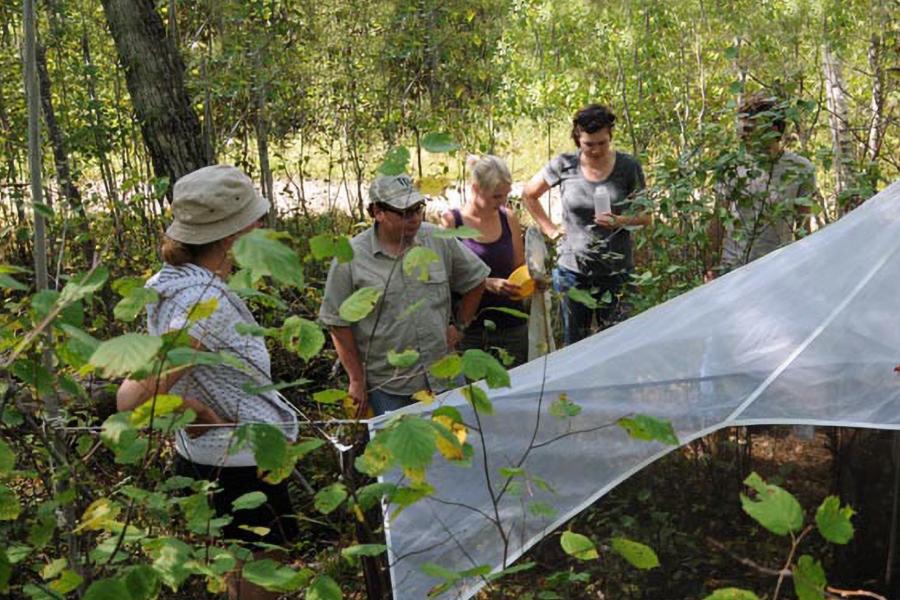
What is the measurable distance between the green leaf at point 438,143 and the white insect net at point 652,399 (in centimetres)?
79

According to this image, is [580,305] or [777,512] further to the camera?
[580,305]

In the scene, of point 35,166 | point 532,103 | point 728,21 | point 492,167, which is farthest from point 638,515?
point 532,103

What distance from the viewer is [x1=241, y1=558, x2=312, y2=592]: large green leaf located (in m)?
1.85

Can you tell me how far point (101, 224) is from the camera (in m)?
7.89

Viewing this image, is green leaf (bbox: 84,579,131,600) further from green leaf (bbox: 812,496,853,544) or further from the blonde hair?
the blonde hair

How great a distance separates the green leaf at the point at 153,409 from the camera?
179cm

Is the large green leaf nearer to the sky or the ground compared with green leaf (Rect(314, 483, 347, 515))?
nearer to the ground

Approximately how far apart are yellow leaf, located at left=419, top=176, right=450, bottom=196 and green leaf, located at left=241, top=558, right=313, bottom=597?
2.48 feet

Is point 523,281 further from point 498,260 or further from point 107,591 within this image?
point 107,591

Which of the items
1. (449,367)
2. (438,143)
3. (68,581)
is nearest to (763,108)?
(438,143)

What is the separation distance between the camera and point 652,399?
2.71 meters

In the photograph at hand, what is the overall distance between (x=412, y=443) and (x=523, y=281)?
2368 mm

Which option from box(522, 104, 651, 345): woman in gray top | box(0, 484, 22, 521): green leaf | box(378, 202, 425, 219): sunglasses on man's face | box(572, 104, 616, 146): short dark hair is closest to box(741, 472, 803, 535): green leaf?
box(0, 484, 22, 521): green leaf

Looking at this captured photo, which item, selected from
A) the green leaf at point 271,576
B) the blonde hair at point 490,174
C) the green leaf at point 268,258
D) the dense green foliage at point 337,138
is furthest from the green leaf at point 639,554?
the blonde hair at point 490,174
